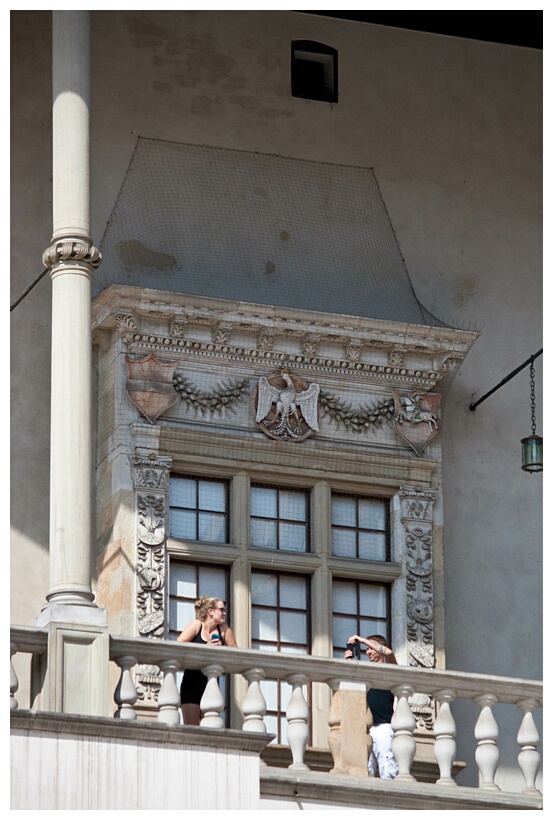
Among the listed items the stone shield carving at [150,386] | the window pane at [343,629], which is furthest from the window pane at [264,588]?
the stone shield carving at [150,386]

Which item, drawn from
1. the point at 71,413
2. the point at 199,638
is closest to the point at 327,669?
the point at 199,638

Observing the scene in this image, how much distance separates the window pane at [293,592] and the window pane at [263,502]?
1.45 feet

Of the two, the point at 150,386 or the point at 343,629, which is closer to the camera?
the point at 150,386

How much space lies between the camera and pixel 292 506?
56.2 feet

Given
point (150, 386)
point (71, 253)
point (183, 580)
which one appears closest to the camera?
point (71, 253)

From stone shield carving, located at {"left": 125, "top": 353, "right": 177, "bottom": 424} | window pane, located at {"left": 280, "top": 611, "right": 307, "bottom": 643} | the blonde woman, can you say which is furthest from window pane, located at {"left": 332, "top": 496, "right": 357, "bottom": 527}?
the blonde woman

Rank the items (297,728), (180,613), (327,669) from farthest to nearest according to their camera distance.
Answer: (180,613) < (327,669) < (297,728)

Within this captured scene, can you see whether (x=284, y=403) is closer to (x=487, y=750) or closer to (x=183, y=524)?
(x=183, y=524)

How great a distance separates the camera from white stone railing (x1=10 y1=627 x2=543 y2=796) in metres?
13.8

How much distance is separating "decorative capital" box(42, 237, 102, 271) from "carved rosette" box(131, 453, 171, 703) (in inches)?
87.3

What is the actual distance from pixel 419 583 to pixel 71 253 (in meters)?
3.84

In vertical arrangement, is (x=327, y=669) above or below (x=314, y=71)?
below

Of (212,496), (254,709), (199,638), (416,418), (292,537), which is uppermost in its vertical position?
(416,418)

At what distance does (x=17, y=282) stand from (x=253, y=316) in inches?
62.7
